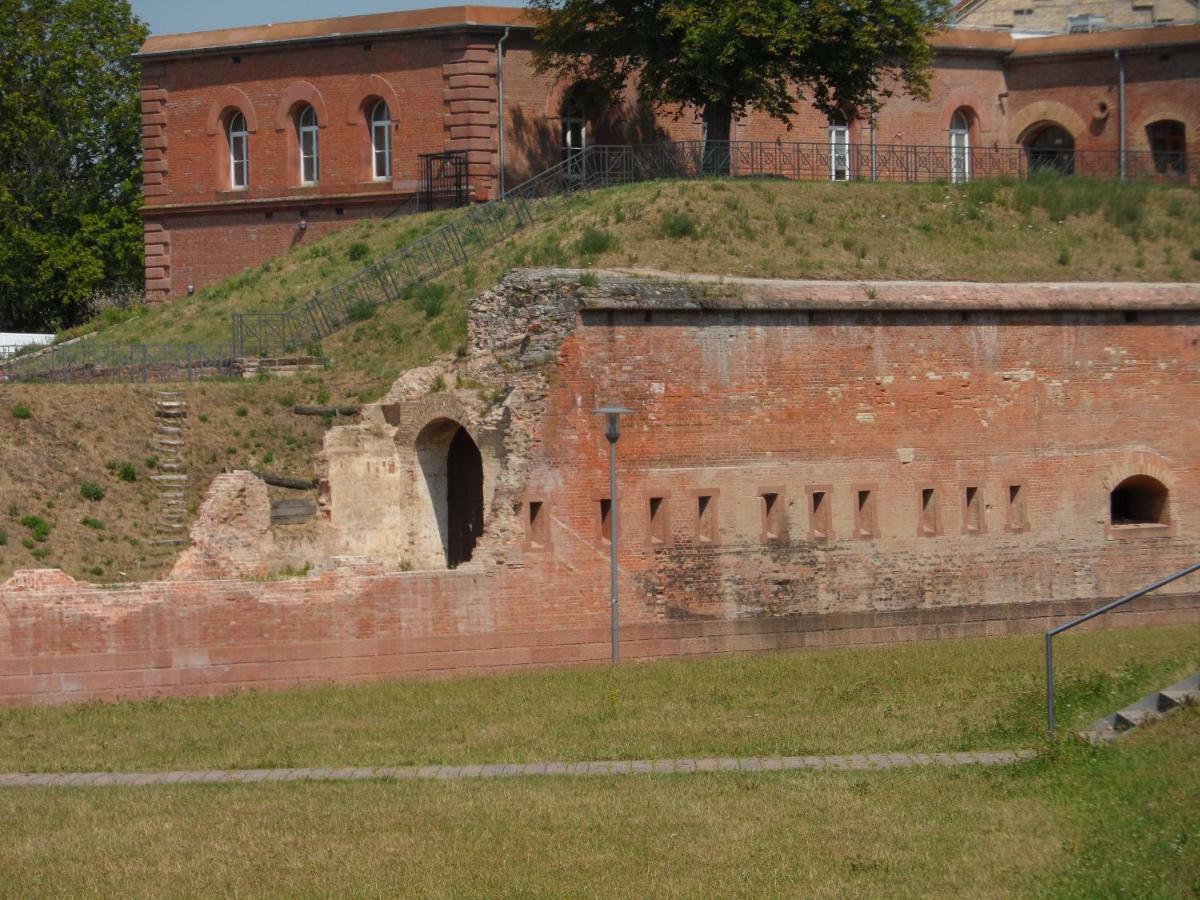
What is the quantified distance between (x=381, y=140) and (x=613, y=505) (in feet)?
59.2

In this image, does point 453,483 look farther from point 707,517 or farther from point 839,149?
point 839,149

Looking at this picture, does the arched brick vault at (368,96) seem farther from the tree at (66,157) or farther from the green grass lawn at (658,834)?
the green grass lawn at (658,834)

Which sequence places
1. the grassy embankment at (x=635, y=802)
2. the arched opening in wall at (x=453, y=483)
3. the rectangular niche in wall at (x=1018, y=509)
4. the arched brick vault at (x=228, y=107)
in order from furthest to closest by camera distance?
1. the arched brick vault at (x=228, y=107)
2. the rectangular niche in wall at (x=1018, y=509)
3. the arched opening in wall at (x=453, y=483)
4. the grassy embankment at (x=635, y=802)

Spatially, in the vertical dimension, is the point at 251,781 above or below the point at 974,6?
below

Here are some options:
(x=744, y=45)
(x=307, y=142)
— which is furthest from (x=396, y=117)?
(x=744, y=45)

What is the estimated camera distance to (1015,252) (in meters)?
28.5

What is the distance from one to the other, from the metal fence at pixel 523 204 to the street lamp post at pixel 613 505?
7762 mm

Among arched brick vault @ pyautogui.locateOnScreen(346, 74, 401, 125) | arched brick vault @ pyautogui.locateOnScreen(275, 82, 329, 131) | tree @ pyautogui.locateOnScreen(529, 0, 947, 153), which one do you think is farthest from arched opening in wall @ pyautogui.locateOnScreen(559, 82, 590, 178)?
arched brick vault @ pyautogui.locateOnScreen(275, 82, 329, 131)

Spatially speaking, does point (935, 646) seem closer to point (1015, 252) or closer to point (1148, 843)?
point (1015, 252)

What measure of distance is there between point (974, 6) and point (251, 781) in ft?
Answer: 124

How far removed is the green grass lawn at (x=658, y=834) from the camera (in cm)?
1259

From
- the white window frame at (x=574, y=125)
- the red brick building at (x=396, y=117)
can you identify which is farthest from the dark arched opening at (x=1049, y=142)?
the white window frame at (x=574, y=125)

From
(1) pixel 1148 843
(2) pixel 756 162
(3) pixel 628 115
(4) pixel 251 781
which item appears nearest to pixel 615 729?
(4) pixel 251 781

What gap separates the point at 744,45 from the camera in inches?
1271
